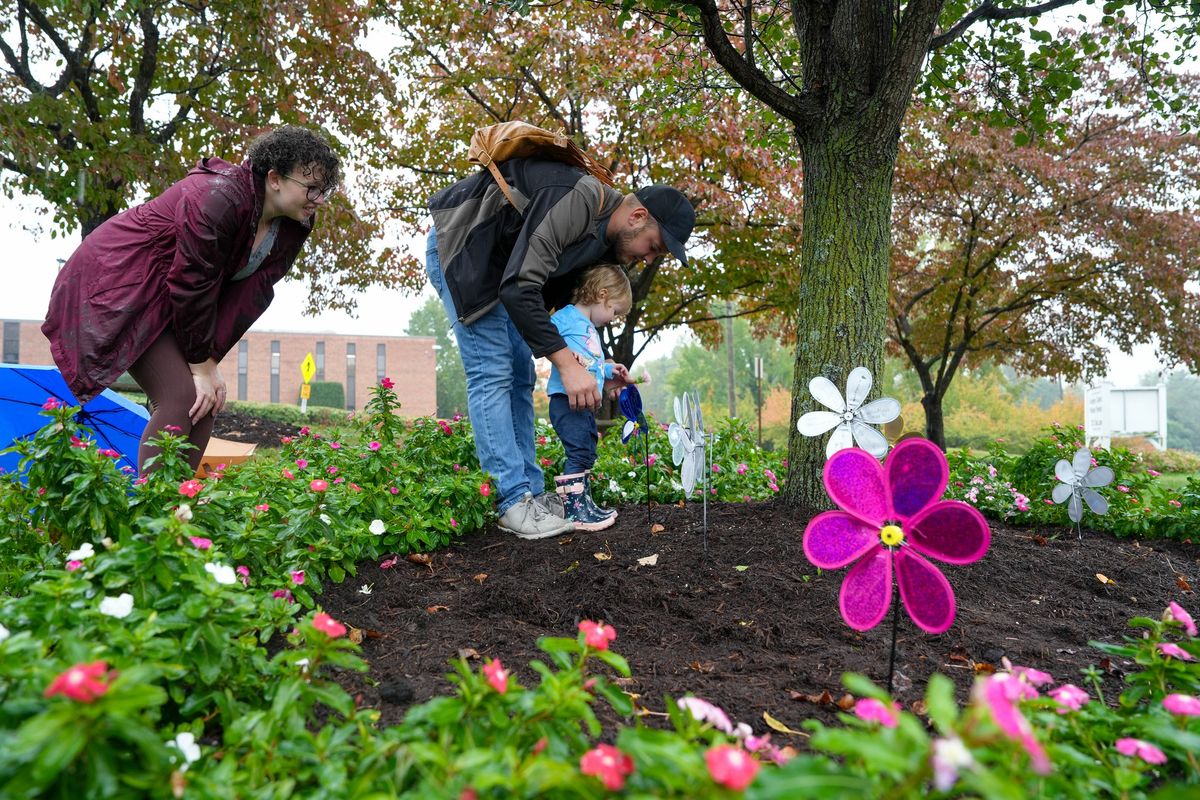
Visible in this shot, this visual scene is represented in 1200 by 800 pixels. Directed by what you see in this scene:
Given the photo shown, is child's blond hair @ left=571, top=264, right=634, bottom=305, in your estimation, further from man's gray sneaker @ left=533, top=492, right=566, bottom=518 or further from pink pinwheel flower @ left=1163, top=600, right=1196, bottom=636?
pink pinwheel flower @ left=1163, top=600, right=1196, bottom=636

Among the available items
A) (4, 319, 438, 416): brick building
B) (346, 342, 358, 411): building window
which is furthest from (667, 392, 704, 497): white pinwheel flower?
(346, 342, 358, 411): building window

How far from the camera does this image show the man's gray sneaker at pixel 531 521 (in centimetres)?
304

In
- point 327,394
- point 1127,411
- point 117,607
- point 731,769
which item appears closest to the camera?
point 731,769

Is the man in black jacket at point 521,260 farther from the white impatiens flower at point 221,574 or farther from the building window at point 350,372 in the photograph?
the building window at point 350,372

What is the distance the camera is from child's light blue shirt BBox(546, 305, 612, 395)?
10.9ft

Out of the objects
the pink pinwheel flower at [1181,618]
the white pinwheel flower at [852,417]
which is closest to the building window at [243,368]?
the white pinwheel flower at [852,417]

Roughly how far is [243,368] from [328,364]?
4546mm

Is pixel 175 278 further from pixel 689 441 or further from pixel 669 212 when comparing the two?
pixel 689 441

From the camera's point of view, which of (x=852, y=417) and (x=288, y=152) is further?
(x=288, y=152)

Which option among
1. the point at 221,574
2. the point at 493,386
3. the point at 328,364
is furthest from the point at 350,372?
the point at 221,574

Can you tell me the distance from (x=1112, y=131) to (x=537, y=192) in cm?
999

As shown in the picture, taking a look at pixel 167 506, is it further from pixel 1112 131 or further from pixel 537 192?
pixel 1112 131

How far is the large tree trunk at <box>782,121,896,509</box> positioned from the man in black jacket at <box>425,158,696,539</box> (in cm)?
71

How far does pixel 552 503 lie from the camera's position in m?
3.28
